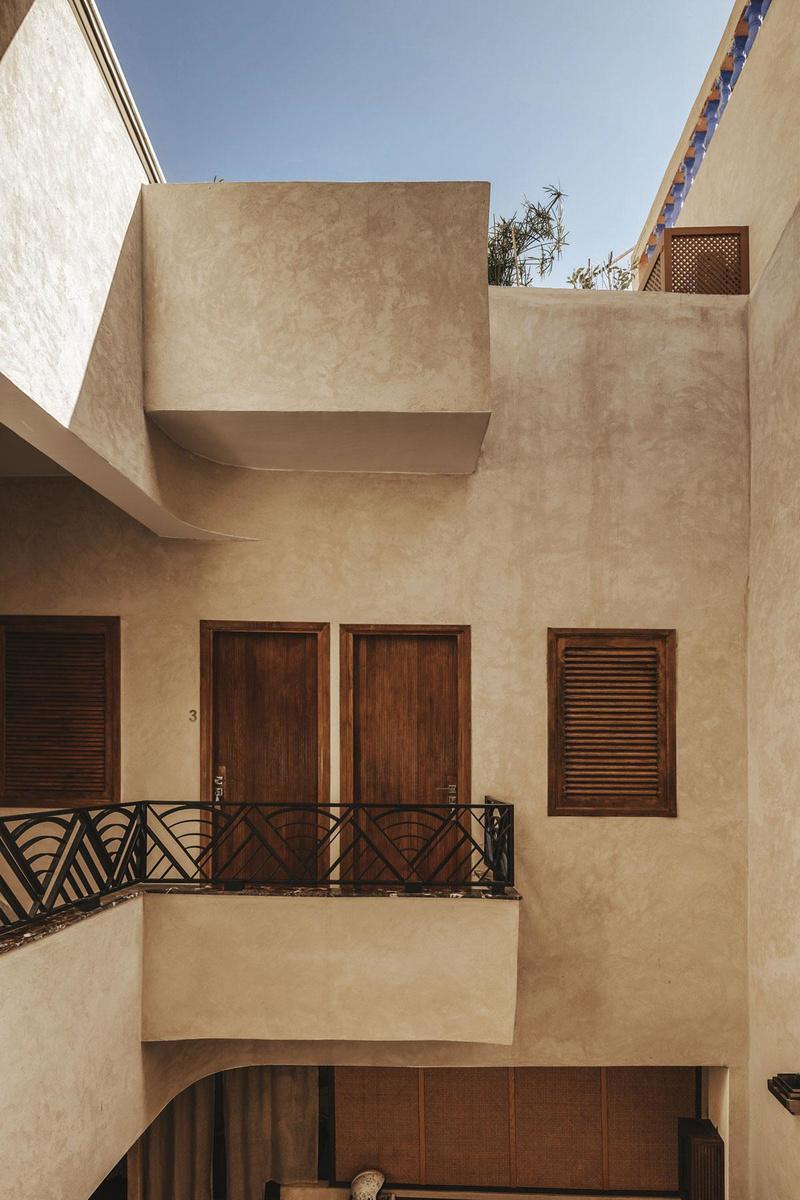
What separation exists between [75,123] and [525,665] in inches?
160

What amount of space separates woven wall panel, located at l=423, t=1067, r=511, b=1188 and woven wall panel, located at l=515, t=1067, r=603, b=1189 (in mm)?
132

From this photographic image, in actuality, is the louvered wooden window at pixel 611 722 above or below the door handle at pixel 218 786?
above

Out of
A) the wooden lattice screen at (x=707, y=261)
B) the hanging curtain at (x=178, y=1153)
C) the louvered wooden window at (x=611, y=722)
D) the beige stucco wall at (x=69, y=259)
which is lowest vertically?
the hanging curtain at (x=178, y=1153)

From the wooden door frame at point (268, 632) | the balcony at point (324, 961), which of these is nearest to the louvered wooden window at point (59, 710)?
the wooden door frame at point (268, 632)

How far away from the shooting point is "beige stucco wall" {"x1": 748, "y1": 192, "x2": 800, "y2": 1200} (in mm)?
4809

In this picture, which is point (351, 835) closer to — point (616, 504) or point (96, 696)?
point (96, 696)

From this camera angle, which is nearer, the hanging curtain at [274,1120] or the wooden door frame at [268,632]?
the wooden door frame at [268,632]

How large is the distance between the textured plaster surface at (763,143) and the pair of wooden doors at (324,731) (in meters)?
3.63

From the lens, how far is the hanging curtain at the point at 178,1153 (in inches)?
237

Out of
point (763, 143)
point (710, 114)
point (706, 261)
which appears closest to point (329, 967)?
point (706, 261)

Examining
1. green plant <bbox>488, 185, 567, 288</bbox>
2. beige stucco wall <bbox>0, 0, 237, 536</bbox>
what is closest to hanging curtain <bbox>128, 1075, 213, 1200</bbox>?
beige stucco wall <bbox>0, 0, 237, 536</bbox>

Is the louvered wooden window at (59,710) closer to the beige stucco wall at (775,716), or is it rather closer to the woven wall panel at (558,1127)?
the woven wall panel at (558,1127)

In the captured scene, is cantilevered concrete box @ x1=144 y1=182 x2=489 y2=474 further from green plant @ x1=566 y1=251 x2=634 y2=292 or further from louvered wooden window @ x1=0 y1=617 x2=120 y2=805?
green plant @ x1=566 y1=251 x2=634 y2=292

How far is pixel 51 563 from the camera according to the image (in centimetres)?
562
